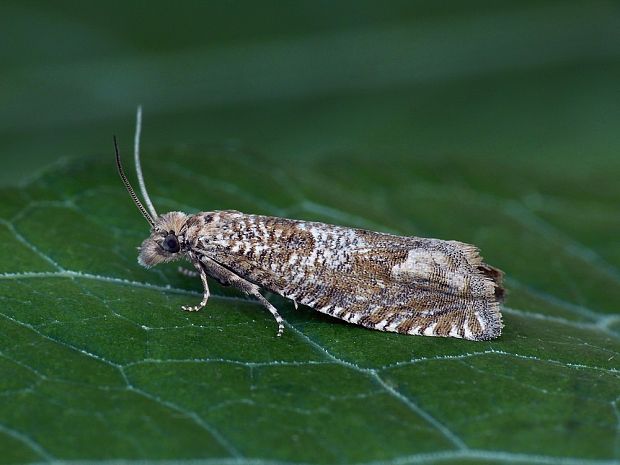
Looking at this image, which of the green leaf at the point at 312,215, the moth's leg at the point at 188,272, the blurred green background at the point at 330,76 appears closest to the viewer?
the green leaf at the point at 312,215

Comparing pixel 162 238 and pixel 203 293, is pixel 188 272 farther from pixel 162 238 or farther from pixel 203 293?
pixel 162 238

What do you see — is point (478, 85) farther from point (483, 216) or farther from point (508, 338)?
point (508, 338)

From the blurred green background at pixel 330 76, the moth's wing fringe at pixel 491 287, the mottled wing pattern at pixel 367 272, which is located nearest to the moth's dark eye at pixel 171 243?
the mottled wing pattern at pixel 367 272

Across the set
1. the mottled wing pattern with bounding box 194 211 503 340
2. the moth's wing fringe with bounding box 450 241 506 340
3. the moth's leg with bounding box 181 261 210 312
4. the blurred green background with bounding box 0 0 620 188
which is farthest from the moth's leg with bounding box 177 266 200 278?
the blurred green background with bounding box 0 0 620 188

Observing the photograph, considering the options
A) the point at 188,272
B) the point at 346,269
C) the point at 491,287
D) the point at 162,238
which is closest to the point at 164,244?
the point at 162,238

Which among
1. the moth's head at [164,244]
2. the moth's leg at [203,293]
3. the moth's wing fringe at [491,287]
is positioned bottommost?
the moth's leg at [203,293]

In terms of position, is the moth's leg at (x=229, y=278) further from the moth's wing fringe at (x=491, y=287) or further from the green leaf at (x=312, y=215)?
the moth's wing fringe at (x=491, y=287)

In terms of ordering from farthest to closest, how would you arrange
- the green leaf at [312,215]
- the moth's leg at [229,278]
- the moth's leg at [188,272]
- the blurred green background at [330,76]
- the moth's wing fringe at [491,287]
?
the blurred green background at [330,76] < the moth's leg at [188,272] < the moth's leg at [229,278] < the moth's wing fringe at [491,287] < the green leaf at [312,215]
